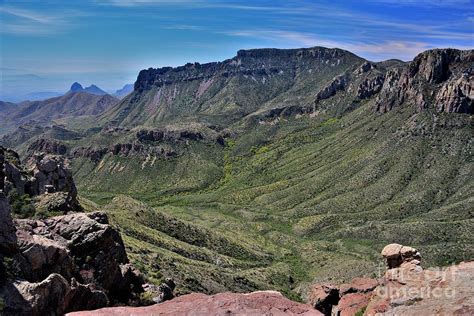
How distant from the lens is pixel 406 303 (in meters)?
35.8

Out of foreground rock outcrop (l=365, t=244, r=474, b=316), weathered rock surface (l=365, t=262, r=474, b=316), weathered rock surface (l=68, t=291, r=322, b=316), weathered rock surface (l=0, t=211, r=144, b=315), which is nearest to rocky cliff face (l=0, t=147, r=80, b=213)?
weathered rock surface (l=0, t=211, r=144, b=315)

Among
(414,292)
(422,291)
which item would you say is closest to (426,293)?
(422,291)

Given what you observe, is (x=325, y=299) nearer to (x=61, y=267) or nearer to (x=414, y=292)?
(x=414, y=292)

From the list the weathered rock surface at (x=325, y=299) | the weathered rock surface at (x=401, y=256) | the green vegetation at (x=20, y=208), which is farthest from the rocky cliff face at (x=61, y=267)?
the weathered rock surface at (x=401, y=256)

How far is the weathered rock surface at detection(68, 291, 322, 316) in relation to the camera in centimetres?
3456

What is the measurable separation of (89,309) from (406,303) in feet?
81.5

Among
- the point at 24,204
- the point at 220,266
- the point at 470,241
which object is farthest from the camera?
the point at 470,241

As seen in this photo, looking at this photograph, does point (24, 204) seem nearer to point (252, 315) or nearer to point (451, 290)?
point (252, 315)

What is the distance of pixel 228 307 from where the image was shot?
34.7 metres

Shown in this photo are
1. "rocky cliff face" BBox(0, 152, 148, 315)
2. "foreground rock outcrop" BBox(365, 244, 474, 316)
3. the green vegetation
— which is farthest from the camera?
the green vegetation

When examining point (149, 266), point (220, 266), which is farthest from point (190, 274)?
point (220, 266)

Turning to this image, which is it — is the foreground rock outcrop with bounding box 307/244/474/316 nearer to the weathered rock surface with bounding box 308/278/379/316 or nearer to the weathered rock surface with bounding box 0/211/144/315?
the weathered rock surface with bounding box 308/278/379/316

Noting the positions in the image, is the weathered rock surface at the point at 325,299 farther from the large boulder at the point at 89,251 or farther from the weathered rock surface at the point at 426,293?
the large boulder at the point at 89,251

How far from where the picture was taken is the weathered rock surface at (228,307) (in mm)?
34562
